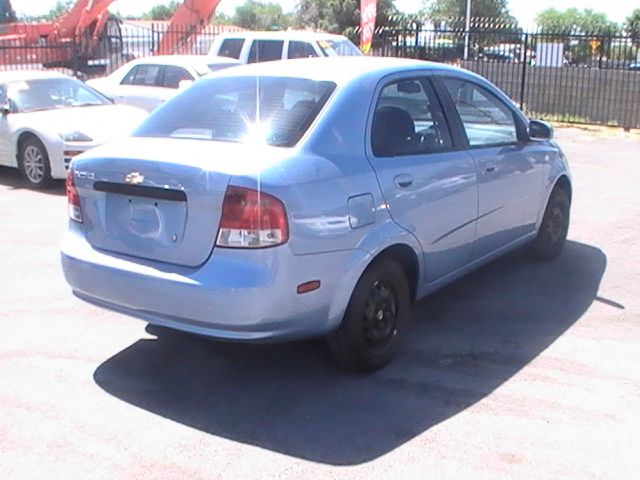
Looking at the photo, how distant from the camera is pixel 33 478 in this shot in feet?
11.8

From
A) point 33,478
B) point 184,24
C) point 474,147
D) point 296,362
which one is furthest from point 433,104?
point 184,24

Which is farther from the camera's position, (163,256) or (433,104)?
(433,104)

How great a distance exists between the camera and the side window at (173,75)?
45.4ft

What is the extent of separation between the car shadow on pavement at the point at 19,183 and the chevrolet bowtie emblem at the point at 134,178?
638cm

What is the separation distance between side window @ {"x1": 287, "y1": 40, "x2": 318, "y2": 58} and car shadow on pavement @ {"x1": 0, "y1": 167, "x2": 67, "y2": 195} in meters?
7.13

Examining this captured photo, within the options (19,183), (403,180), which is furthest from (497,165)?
(19,183)

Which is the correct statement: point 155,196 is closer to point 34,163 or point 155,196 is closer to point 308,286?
point 308,286

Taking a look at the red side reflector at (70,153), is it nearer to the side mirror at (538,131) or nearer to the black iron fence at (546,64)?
the side mirror at (538,131)

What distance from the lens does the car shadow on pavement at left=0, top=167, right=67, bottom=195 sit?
10469 mm

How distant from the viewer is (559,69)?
1898 cm

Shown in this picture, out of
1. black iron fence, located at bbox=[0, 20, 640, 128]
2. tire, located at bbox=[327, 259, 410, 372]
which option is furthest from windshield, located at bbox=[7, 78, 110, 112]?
black iron fence, located at bbox=[0, 20, 640, 128]

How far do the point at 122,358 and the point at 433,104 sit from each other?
253 cm

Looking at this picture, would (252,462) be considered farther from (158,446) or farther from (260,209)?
(260,209)

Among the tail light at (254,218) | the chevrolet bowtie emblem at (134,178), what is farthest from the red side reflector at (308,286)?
the chevrolet bowtie emblem at (134,178)
